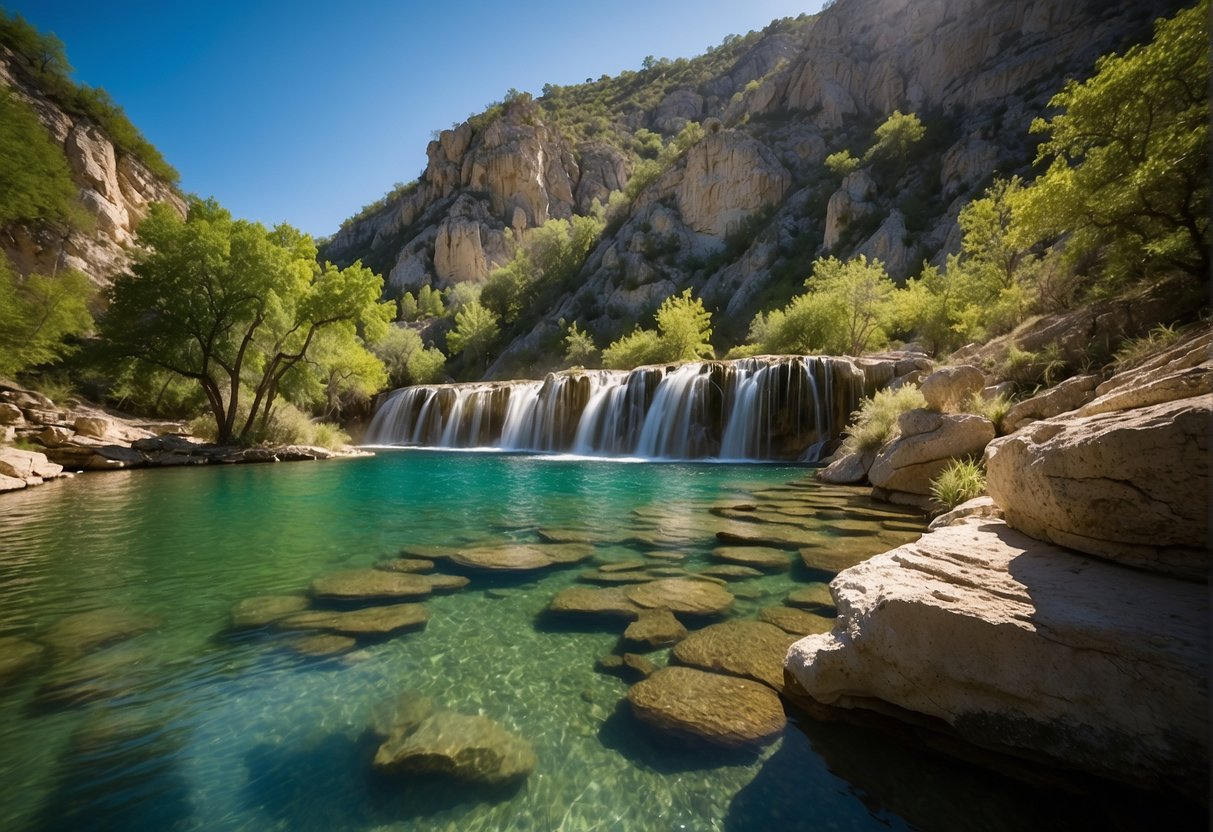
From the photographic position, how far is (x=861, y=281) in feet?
86.8

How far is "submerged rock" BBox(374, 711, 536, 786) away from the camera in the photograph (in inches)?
88.8

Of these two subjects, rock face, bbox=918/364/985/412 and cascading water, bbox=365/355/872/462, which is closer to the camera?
rock face, bbox=918/364/985/412

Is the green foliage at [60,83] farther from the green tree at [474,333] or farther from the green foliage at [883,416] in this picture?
the green foliage at [883,416]

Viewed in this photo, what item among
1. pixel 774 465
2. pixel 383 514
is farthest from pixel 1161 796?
pixel 774 465

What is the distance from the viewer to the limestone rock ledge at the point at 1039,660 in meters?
1.84

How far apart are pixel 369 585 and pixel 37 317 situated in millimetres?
21236

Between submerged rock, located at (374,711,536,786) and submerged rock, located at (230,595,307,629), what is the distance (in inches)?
90.5

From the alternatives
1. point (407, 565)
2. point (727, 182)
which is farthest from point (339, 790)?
point (727, 182)

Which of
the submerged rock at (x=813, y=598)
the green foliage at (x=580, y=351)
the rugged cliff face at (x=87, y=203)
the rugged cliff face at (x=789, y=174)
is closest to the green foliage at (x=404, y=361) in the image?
the rugged cliff face at (x=789, y=174)

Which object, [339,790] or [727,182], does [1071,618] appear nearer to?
[339,790]

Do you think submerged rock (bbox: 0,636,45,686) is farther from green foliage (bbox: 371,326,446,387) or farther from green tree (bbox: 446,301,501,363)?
green tree (bbox: 446,301,501,363)

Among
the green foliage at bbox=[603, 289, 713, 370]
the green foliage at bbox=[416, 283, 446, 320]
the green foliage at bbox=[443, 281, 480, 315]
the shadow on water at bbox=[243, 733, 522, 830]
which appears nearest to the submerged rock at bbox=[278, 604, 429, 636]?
the shadow on water at bbox=[243, 733, 522, 830]

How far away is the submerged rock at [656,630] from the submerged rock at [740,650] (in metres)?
0.12

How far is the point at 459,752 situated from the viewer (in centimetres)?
234
